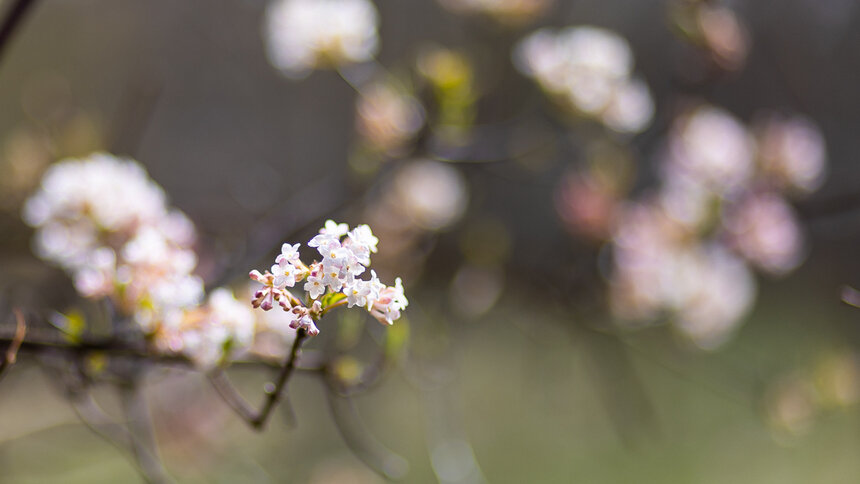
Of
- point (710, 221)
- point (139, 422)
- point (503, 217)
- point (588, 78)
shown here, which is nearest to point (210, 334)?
point (139, 422)

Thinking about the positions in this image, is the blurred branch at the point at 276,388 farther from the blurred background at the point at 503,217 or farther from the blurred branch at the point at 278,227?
the blurred branch at the point at 278,227

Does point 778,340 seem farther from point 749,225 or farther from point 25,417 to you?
point 25,417

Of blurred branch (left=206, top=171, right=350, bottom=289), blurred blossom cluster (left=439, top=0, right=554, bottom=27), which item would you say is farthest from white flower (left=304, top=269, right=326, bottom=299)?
blurred blossom cluster (left=439, top=0, right=554, bottom=27)

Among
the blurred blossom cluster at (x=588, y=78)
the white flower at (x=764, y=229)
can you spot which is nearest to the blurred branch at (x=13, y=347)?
the blurred blossom cluster at (x=588, y=78)

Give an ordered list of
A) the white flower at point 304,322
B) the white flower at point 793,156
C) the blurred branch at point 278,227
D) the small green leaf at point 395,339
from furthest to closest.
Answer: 1. the white flower at point 793,156
2. the blurred branch at point 278,227
3. the small green leaf at point 395,339
4. the white flower at point 304,322

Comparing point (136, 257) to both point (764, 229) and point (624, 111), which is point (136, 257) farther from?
point (764, 229)

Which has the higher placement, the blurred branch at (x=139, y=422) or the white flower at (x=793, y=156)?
the white flower at (x=793, y=156)
